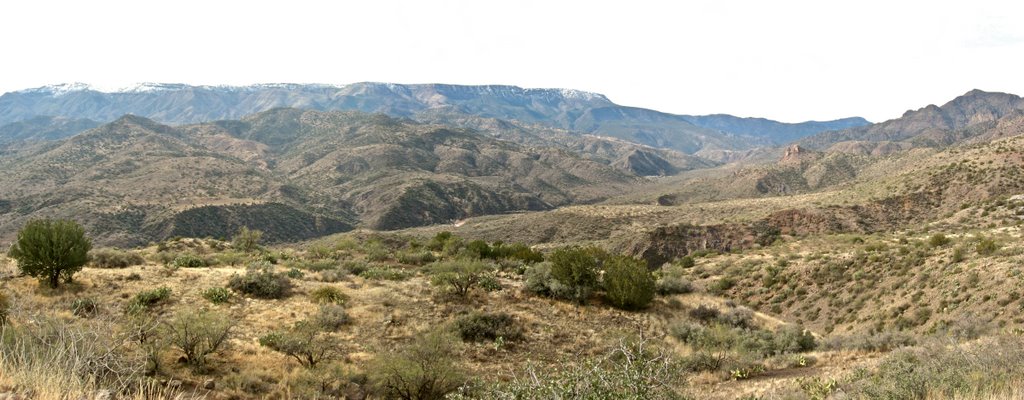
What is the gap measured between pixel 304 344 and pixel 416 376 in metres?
3.84

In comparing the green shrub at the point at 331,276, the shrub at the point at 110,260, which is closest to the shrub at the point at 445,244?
the green shrub at the point at 331,276

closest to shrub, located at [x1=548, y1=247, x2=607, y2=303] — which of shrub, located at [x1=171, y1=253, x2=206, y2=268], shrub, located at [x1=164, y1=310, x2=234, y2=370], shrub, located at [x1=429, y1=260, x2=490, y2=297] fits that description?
shrub, located at [x1=429, y1=260, x2=490, y2=297]

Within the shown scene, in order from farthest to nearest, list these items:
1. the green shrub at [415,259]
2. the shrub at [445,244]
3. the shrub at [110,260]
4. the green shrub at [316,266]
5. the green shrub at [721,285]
A: the shrub at [445,244]
the green shrub at [721,285]
the green shrub at [415,259]
the green shrub at [316,266]
the shrub at [110,260]

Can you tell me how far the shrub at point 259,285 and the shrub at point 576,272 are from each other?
34.6ft

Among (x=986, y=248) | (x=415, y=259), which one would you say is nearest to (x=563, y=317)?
(x=415, y=259)

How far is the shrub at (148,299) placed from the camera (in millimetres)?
14133

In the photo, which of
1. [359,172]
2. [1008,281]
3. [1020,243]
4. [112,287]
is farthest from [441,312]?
[359,172]

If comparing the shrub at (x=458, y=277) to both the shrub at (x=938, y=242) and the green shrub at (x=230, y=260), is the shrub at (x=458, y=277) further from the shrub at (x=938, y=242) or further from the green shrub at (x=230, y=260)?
the shrub at (x=938, y=242)

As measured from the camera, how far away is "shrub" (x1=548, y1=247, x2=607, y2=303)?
64.7 ft

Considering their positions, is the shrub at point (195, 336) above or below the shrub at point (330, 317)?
above

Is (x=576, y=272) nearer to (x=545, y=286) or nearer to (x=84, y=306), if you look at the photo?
(x=545, y=286)

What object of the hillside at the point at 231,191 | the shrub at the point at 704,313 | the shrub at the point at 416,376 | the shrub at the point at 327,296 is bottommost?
the hillside at the point at 231,191

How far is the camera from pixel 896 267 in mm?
24500

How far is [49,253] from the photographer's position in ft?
50.1
